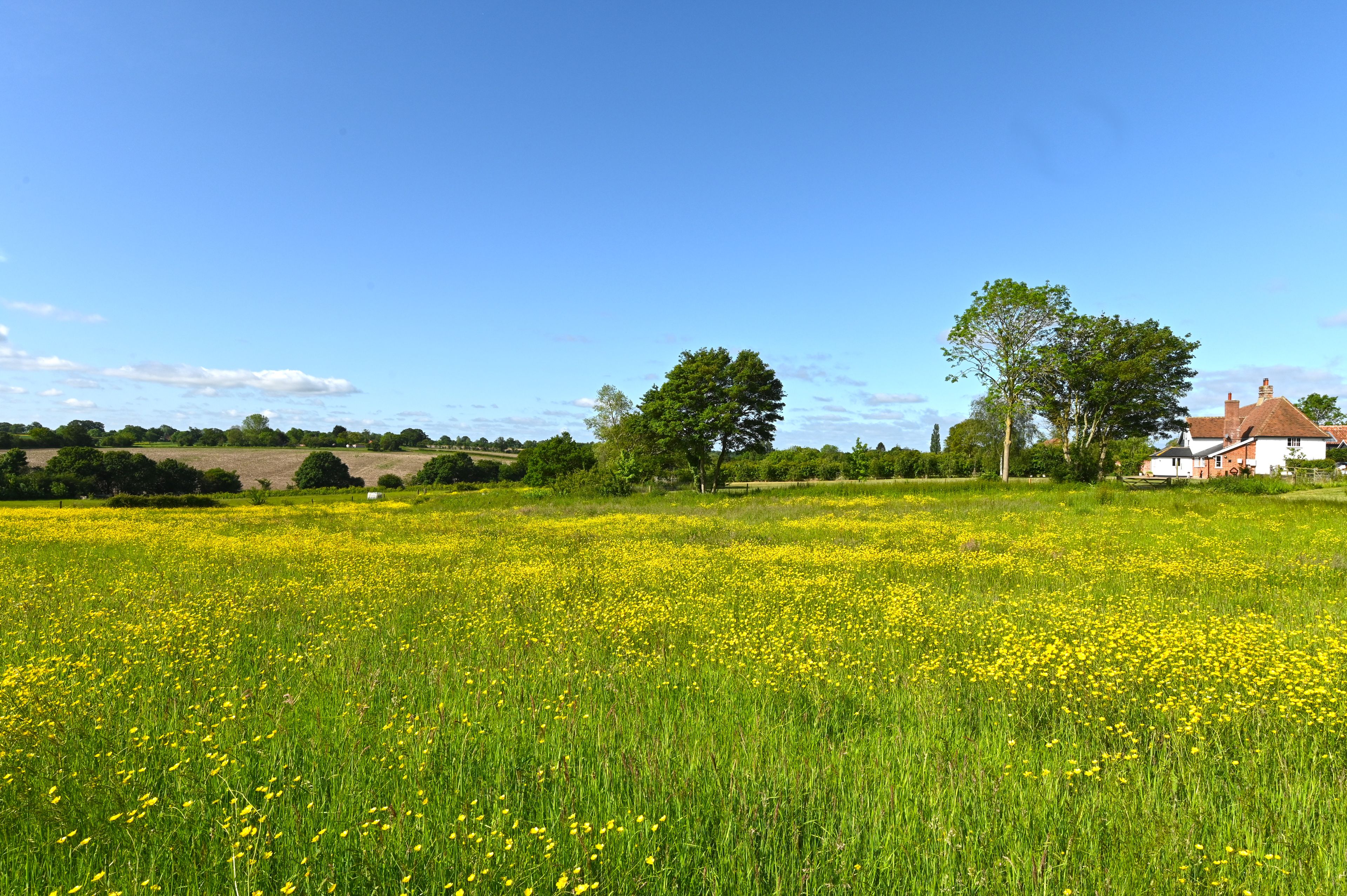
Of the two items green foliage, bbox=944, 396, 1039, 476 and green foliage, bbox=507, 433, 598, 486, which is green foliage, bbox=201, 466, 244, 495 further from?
green foliage, bbox=944, 396, 1039, 476

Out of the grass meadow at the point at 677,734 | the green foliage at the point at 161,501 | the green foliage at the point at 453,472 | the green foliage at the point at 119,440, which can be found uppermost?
the green foliage at the point at 119,440

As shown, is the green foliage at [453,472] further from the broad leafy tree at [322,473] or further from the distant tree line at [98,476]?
the distant tree line at [98,476]

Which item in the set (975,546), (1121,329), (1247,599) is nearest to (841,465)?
(1121,329)

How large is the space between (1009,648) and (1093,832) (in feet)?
10.4

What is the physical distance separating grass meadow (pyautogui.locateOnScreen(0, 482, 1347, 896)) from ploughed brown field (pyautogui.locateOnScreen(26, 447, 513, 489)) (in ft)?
230

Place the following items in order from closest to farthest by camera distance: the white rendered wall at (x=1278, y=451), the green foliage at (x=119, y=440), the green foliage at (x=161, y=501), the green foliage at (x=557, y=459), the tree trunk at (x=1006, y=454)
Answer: the green foliage at (x=161, y=501) < the tree trunk at (x=1006, y=454) < the green foliage at (x=557, y=459) < the white rendered wall at (x=1278, y=451) < the green foliage at (x=119, y=440)

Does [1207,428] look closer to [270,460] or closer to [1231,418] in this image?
[1231,418]

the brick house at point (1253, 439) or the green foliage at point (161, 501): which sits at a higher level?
the brick house at point (1253, 439)

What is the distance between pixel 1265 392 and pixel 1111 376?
52.6m

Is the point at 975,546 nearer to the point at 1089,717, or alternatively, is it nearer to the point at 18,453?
the point at 1089,717

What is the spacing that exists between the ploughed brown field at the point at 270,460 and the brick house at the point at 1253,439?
95.6 m

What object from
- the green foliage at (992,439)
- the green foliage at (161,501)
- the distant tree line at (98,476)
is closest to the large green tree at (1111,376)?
the green foliage at (992,439)

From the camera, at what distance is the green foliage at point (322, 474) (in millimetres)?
68250

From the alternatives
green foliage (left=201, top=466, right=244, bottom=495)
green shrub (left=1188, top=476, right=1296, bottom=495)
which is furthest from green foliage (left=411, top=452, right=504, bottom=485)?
green shrub (left=1188, top=476, right=1296, bottom=495)
